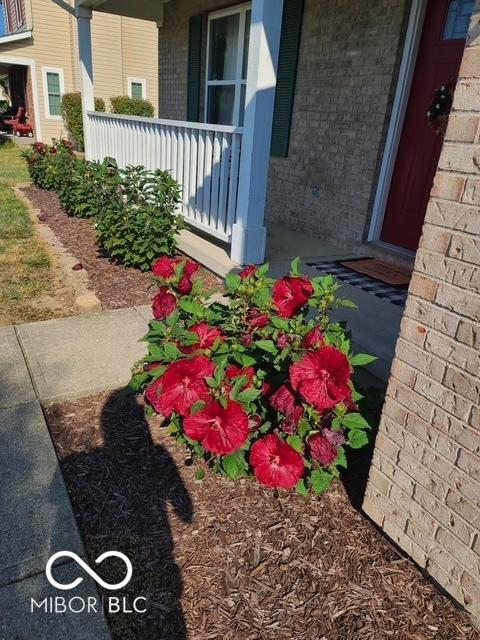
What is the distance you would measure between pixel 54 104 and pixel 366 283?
18649mm

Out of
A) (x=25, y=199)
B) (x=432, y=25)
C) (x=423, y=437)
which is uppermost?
(x=432, y=25)

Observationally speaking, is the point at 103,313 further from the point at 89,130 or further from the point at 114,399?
the point at 89,130

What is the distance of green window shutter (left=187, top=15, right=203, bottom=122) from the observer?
24.2 ft

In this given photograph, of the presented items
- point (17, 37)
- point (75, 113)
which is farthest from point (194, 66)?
point (17, 37)

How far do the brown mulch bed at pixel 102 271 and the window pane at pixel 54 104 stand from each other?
14.0 meters

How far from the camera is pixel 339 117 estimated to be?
5.11 metres

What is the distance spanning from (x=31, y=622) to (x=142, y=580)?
352mm

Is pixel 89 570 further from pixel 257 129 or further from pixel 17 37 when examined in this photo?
pixel 17 37

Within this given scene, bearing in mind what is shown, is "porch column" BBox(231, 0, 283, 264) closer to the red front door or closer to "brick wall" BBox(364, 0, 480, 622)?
the red front door

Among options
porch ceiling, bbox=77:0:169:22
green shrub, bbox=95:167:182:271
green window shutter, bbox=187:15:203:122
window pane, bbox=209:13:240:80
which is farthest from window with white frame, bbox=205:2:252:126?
green shrub, bbox=95:167:182:271

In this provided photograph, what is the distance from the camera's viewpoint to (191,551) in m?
1.75

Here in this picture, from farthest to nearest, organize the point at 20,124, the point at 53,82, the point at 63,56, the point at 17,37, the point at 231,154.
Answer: the point at 20,124, the point at 53,82, the point at 63,56, the point at 17,37, the point at 231,154

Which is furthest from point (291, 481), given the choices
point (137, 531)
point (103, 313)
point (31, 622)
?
point (103, 313)

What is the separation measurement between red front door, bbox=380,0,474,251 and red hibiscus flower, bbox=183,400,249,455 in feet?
11.4
